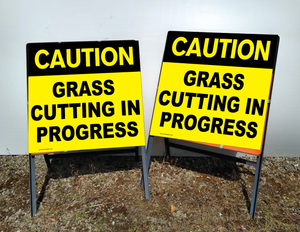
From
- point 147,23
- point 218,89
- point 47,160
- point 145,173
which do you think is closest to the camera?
point 218,89

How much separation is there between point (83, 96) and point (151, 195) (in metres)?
1.30

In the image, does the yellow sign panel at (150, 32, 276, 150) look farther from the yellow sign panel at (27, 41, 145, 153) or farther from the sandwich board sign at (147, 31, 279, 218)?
the yellow sign panel at (27, 41, 145, 153)

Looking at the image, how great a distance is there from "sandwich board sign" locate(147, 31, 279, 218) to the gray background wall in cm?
36

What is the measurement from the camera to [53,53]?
2.16 m

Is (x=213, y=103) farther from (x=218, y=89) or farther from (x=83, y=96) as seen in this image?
(x=83, y=96)

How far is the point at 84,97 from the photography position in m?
2.22

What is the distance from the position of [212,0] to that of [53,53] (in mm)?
1726

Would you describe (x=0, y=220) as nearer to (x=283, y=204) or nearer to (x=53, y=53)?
(x=53, y=53)

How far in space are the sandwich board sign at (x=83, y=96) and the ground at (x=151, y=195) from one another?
0.46m

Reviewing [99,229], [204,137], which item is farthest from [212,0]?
[99,229]

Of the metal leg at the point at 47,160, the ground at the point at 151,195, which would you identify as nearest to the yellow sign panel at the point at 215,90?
the ground at the point at 151,195

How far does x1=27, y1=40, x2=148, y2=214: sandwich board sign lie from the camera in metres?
Answer: 2.17

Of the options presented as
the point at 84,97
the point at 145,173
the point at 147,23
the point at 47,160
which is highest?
the point at 147,23

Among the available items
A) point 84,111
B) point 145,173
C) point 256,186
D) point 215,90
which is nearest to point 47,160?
point 84,111
